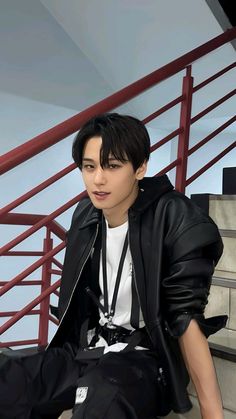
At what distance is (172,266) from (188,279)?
0.05 m

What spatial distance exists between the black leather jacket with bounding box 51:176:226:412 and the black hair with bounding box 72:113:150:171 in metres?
0.13

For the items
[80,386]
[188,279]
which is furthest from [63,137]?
[80,386]

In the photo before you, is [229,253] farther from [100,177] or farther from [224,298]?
[100,177]

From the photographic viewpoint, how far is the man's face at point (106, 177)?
100 cm

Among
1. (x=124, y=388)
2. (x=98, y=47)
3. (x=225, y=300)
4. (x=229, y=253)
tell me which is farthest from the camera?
(x=98, y=47)

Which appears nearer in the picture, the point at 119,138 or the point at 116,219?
the point at 119,138

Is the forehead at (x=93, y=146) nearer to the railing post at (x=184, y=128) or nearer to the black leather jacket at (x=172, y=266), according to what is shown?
the black leather jacket at (x=172, y=266)

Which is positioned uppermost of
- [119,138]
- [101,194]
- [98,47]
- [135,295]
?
[98,47]

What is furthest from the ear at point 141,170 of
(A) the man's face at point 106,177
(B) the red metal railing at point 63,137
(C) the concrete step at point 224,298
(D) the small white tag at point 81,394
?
(C) the concrete step at point 224,298

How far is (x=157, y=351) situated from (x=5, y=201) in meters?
2.53

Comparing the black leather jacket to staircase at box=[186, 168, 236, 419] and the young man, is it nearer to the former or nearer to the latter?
the young man

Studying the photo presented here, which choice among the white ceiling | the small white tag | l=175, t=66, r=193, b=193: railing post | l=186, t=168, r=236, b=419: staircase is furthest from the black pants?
the white ceiling

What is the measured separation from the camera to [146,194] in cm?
108

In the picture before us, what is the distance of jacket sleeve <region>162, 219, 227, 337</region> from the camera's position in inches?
37.3
